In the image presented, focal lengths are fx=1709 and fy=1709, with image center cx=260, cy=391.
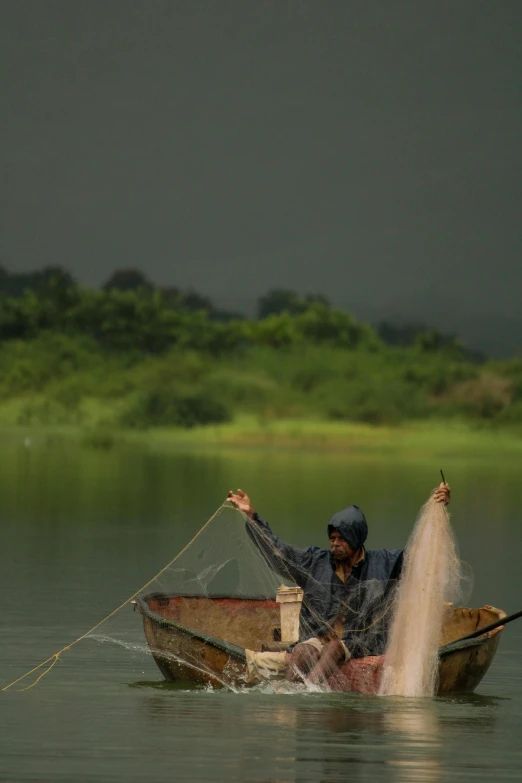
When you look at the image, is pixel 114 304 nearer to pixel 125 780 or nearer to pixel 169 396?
pixel 169 396

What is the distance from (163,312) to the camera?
5828 cm

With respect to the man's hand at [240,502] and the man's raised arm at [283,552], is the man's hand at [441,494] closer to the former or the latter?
the man's raised arm at [283,552]

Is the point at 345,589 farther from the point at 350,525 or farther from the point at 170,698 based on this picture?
the point at 170,698

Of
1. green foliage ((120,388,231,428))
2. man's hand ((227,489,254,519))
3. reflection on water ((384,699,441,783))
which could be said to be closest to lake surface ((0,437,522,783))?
reflection on water ((384,699,441,783))

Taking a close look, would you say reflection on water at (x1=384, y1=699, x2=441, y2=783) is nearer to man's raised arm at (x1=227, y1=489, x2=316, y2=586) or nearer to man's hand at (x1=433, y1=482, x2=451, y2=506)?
man's raised arm at (x1=227, y1=489, x2=316, y2=586)

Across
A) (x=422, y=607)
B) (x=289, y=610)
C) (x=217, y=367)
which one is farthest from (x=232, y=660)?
(x=217, y=367)

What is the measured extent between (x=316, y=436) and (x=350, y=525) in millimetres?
40514

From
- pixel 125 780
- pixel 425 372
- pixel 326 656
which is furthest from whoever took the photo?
pixel 425 372

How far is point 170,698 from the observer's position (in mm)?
7984

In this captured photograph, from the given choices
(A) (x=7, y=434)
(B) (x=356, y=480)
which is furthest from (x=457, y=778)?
(A) (x=7, y=434)

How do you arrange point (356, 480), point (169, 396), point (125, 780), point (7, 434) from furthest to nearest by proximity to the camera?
point (169, 396) < point (7, 434) < point (356, 480) < point (125, 780)

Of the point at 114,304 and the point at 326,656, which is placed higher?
the point at 114,304

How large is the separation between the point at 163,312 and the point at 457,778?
52.0 metres

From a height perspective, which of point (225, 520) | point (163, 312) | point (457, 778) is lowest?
point (457, 778)
